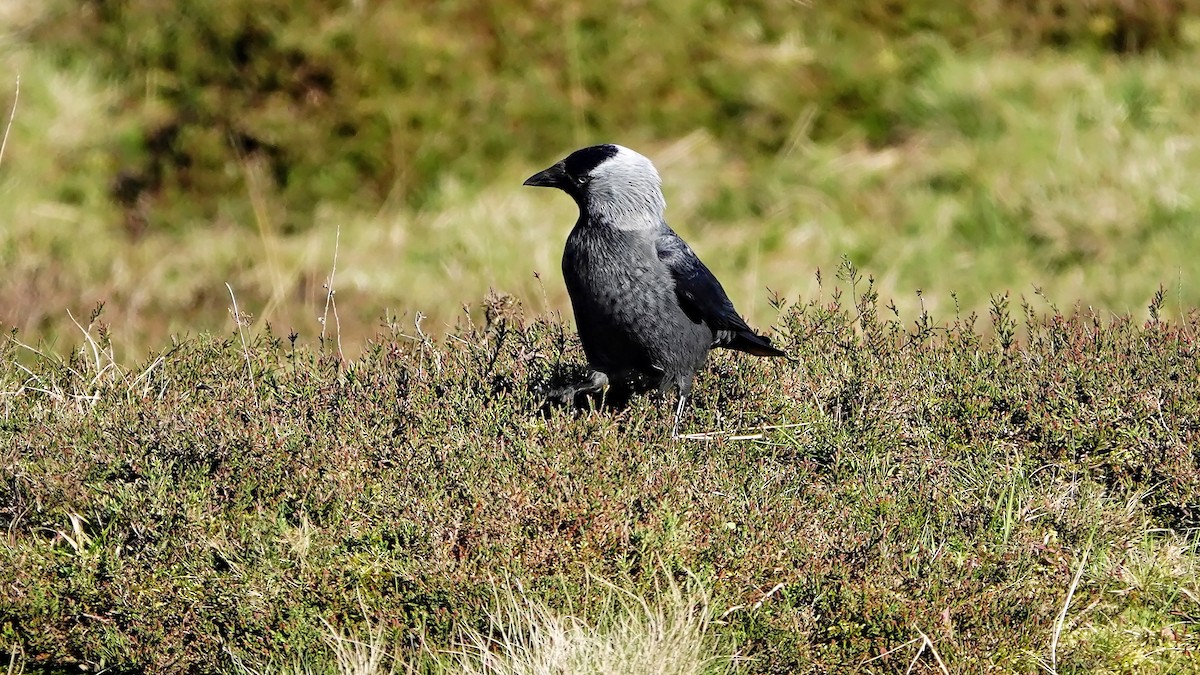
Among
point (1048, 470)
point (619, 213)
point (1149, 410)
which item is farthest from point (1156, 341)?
point (619, 213)

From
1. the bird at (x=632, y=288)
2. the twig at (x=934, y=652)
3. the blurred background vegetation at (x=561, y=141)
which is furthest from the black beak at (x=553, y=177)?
the blurred background vegetation at (x=561, y=141)

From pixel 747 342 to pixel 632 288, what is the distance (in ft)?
1.83

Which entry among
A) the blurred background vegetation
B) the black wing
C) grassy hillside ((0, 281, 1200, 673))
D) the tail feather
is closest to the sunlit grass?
the blurred background vegetation

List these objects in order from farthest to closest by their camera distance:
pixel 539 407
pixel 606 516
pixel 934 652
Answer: pixel 539 407
pixel 606 516
pixel 934 652

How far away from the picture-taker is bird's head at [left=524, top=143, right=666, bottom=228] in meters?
5.10

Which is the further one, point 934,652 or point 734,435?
point 734,435

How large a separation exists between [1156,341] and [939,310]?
8.84 ft

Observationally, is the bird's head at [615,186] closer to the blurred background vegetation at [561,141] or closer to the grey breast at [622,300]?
the grey breast at [622,300]

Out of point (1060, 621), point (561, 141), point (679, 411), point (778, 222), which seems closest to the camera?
point (1060, 621)

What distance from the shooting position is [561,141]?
1005 cm

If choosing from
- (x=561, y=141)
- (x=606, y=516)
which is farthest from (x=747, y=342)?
(x=561, y=141)

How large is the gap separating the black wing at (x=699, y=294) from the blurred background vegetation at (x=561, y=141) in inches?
120

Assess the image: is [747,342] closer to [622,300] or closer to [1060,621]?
[622,300]

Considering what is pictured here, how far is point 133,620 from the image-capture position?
3.84 m
